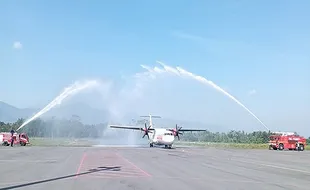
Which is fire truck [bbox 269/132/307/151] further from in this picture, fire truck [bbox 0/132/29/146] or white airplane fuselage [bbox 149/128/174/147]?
fire truck [bbox 0/132/29/146]

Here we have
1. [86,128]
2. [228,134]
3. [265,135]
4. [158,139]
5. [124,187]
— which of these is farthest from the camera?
[86,128]

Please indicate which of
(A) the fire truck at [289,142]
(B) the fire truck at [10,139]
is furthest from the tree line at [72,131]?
(A) the fire truck at [289,142]

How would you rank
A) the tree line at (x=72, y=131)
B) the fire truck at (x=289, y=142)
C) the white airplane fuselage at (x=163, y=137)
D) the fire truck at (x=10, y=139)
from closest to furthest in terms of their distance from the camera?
the fire truck at (x=10, y=139) < the white airplane fuselage at (x=163, y=137) < the fire truck at (x=289, y=142) < the tree line at (x=72, y=131)

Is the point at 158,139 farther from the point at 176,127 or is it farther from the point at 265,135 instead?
the point at 265,135

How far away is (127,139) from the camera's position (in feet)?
381

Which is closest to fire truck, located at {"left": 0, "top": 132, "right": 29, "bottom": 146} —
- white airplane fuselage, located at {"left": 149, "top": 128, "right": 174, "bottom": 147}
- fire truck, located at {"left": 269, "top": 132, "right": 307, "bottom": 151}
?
white airplane fuselage, located at {"left": 149, "top": 128, "right": 174, "bottom": 147}

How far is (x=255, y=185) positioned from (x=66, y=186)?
292 inches

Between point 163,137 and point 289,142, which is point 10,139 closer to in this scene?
point 163,137

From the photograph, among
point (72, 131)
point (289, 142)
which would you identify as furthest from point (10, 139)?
point (72, 131)

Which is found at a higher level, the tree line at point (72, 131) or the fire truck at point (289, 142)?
the tree line at point (72, 131)

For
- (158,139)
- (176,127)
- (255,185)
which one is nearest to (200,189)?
(255,185)

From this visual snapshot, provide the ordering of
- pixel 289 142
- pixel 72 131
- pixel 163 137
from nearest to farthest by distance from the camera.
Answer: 1. pixel 163 137
2. pixel 289 142
3. pixel 72 131

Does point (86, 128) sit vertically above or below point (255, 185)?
above

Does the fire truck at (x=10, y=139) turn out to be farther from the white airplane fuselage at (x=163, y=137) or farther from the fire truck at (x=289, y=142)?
the fire truck at (x=289, y=142)
